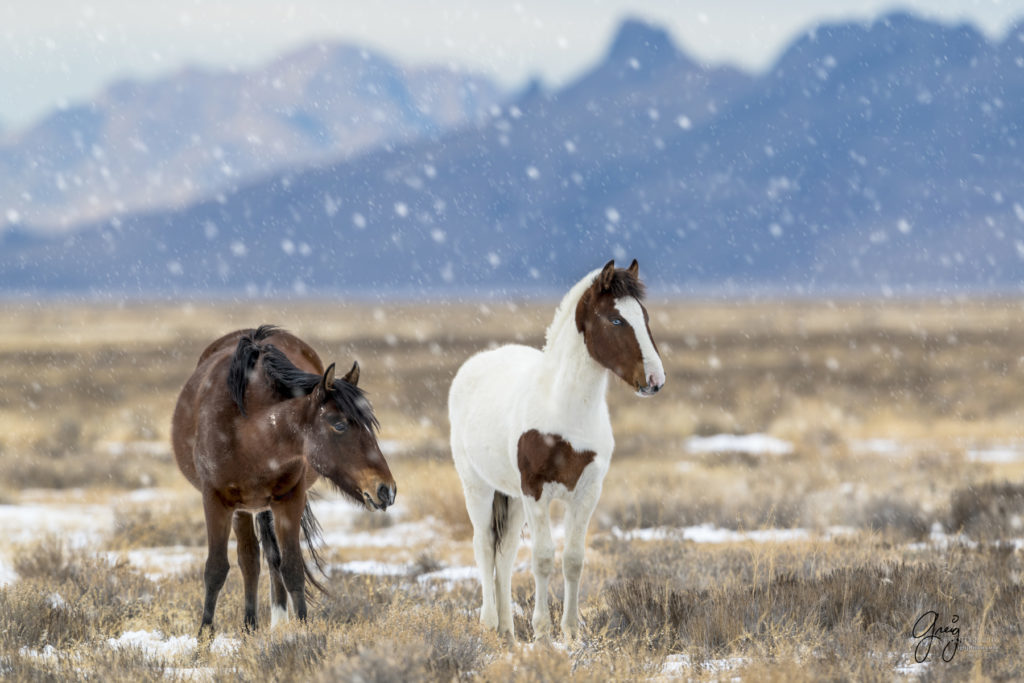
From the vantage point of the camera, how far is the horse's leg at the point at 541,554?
6.39m

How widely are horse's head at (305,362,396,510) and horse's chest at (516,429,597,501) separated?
0.83m

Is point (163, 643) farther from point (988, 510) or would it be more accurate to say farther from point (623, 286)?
point (988, 510)

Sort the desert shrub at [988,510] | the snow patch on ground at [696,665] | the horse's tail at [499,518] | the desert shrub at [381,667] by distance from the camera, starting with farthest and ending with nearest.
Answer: the desert shrub at [988,510]
the horse's tail at [499,518]
the snow patch on ground at [696,665]
the desert shrub at [381,667]

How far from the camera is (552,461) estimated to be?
6.32 m

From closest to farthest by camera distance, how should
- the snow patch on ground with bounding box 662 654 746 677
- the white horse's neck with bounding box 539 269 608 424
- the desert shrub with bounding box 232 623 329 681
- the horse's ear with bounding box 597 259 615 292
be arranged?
the desert shrub with bounding box 232 623 329 681 → the snow patch on ground with bounding box 662 654 746 677 → the horse's ear with bounding box 597 259 615 292 → the white horse's neck with bounding box 539 269 608 424

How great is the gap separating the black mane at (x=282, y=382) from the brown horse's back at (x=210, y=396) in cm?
9

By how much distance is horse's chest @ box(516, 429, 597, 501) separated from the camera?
6309 millimetres

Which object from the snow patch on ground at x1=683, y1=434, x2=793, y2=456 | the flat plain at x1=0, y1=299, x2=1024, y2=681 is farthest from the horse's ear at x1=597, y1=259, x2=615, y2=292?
the snow patch on ground at x1=683, y1=434, x2=793, y2=456

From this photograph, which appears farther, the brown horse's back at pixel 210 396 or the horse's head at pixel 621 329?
the brown horse's back at pixel 210 396

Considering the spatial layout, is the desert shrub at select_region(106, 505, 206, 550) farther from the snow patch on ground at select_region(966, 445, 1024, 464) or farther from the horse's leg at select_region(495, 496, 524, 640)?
the snow patch on ground at select_region(966, 445, 1024, 464)

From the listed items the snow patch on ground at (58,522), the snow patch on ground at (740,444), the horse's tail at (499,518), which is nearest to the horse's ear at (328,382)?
the horse's tail at (499,518)

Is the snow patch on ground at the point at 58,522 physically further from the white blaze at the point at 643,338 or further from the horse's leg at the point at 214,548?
the white blaze at the point at 643,338

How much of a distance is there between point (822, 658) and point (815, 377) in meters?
27.8

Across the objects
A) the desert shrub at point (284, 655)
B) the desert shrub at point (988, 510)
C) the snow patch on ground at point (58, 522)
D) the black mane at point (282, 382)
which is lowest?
the snow patch on ground at point (58, 522)
